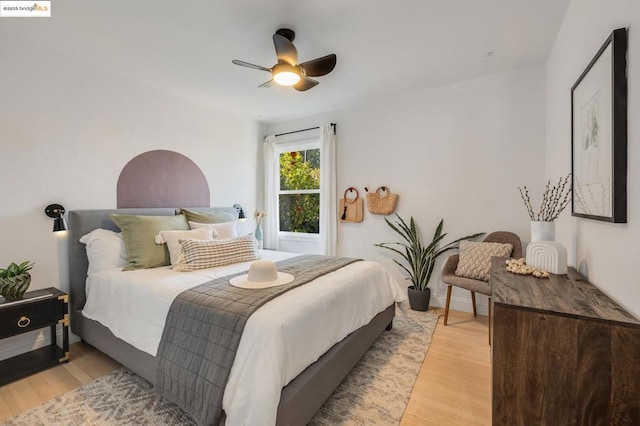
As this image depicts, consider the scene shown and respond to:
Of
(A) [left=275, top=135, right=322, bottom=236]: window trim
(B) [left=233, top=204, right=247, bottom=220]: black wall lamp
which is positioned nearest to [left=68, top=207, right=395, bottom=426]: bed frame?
(B) [left=233, top=204, right=247, bottom=220]: black wall lamp

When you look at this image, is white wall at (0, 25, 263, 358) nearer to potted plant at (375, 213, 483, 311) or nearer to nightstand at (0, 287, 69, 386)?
nightstand at (0, 287, 69, 386)

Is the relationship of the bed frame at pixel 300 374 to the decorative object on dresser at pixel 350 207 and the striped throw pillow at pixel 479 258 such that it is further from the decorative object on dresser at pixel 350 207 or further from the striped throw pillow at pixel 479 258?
the decorative object on dresser at pixel 350 207

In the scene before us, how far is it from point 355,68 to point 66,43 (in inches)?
98.7

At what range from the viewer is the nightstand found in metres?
1.98

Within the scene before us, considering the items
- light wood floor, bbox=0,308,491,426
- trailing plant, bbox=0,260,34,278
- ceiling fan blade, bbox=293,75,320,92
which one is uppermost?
ceiling fan blade, bbox=293,75,320,92

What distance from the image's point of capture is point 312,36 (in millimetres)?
2305

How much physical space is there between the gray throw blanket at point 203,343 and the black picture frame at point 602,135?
5.52ft

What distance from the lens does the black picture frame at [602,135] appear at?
→ 1187 millimetres

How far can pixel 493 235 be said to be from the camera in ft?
9.87

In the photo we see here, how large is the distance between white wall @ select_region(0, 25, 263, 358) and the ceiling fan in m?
1.58

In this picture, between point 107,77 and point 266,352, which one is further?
point 107,77

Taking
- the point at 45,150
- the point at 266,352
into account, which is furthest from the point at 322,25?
the point at 45,150

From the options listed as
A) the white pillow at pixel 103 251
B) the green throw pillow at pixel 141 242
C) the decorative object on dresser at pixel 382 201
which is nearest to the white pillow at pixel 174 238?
the green throw pillow at pixel 141 242

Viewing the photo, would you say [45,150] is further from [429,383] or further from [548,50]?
[548,50]
